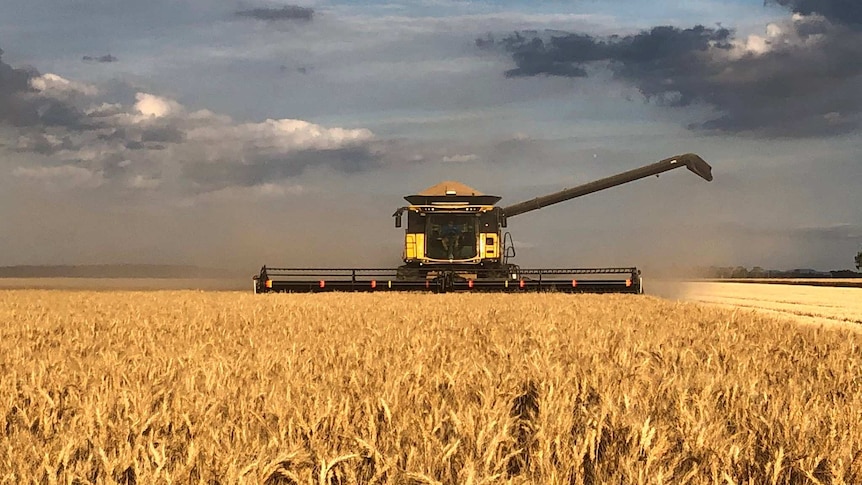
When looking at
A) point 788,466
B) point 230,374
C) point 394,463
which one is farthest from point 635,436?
point 230,374

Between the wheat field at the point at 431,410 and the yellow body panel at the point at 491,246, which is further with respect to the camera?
the yellow body panel at the point at 491,246

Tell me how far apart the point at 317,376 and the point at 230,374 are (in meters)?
0.59

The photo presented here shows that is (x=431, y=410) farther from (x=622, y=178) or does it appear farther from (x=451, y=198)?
(x=622, y=178)

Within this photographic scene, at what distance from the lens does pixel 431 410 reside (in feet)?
12.9

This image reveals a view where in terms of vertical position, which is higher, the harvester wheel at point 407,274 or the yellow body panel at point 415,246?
the yellow body panel at point 415,246

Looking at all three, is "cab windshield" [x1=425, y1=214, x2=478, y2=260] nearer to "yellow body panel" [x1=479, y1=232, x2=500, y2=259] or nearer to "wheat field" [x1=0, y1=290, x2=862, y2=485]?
"yellow body panel" [x1=479, y1=232, x2=500, y2=259]

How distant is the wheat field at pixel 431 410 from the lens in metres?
2.93

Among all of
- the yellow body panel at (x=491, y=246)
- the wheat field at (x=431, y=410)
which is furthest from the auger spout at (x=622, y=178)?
the wheat field at (x=431, y=410)

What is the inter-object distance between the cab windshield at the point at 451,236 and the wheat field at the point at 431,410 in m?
14.5

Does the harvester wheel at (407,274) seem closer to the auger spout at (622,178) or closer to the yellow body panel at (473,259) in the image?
the yellow body panel at (473,259)

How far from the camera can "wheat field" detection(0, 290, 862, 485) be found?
293cm

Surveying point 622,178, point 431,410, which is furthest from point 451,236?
point 431,410

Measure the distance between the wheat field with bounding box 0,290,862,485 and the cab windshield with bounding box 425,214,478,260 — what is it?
1455 centimetres

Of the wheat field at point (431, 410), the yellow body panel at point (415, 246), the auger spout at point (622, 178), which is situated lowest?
the wheat field at point (431, 410)
